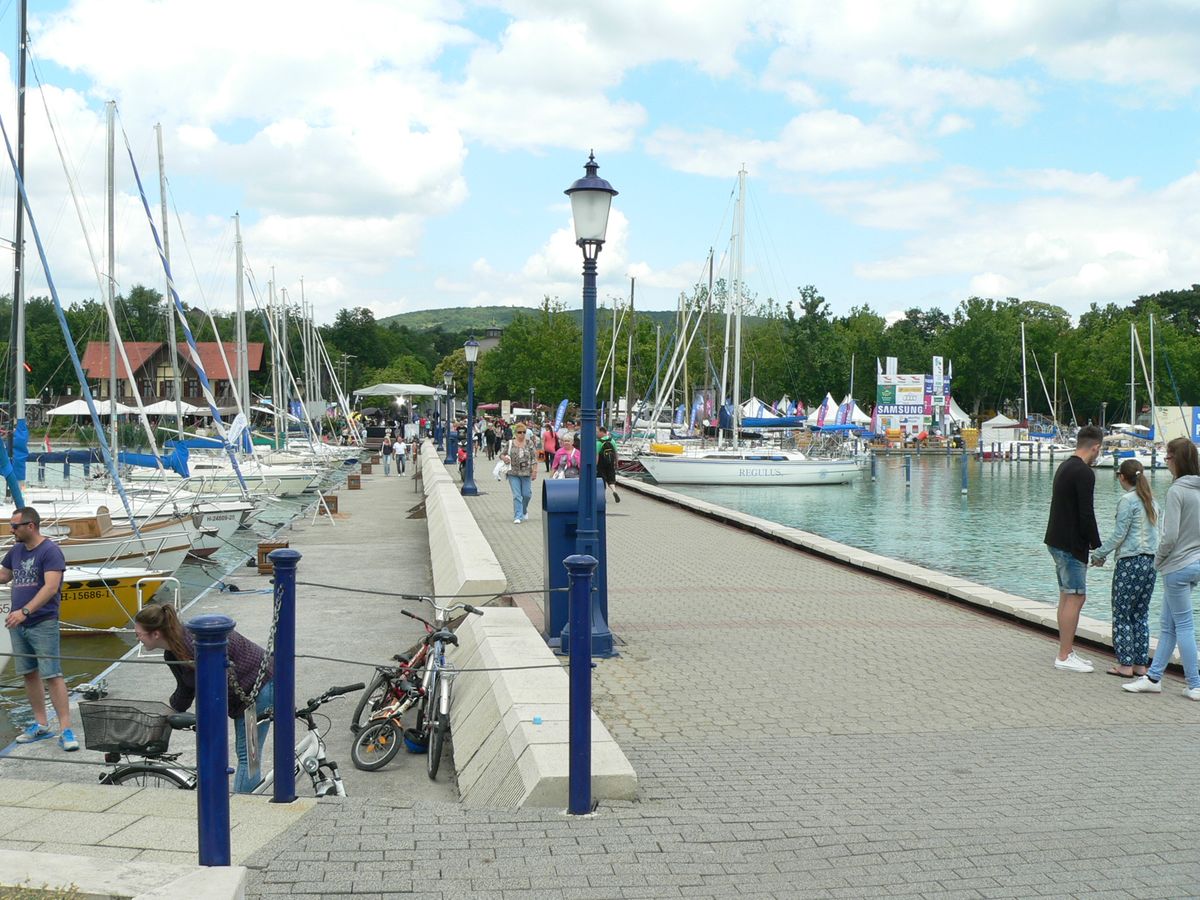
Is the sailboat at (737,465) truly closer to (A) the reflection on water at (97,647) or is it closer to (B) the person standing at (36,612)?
(A) the reflection on water at (97,647)

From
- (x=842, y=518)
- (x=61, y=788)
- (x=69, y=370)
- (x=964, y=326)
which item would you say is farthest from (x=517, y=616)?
(x=964, y=326)

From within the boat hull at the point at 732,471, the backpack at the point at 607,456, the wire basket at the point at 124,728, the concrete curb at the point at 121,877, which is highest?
the backpack at the point at 607,456

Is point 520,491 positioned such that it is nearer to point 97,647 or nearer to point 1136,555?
point 97,647

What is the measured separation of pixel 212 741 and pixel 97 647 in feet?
40.2

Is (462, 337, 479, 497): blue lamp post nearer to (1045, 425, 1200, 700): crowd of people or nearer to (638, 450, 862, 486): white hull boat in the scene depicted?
(638, 450, 862, 486): white hull boat

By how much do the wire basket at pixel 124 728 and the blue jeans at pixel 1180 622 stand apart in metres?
7.02

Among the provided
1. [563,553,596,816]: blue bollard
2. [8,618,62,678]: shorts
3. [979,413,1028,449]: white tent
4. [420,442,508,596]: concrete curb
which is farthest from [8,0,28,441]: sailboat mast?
[979,413,1028,449]: white tent

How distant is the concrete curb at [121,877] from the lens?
389 cm

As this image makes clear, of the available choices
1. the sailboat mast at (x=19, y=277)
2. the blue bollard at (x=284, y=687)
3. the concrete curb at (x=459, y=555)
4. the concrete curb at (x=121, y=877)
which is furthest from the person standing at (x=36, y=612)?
the sailboat mast at (x=19, y=277)

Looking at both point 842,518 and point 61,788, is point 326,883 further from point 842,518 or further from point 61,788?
point 842,518

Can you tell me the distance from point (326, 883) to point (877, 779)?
3179 millimetres

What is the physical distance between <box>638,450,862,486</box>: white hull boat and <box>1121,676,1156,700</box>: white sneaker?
124 feet

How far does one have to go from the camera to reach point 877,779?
255 inches

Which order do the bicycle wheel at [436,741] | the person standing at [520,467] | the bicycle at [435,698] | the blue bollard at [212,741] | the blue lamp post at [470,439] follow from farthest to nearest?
the blue lamp post at [470,439], the person standing at [520,467], the bicycle at [435,698], the bicycle wheel at [436,741], the blue bollard at [212,741]
